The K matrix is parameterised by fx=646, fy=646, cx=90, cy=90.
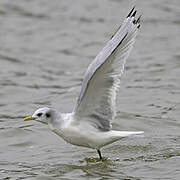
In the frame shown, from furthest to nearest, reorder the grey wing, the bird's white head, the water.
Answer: the water → the bird's white head → the grey wing

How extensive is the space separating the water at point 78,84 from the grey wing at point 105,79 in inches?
25.2

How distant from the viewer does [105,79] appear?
291 inches

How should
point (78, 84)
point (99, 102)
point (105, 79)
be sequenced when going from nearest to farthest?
point (105, 79) → point (99, 102) → point (78, 84)

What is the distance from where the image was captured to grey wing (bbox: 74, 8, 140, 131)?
719cm

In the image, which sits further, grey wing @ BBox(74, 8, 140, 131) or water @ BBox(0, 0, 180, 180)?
water @ BBox(0, 0, 180, 180)

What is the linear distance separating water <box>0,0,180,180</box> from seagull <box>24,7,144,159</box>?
1.39ft

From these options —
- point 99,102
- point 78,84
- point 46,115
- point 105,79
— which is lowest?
point 46,115

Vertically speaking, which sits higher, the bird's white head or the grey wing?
the grey wing

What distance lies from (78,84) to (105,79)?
193 inches

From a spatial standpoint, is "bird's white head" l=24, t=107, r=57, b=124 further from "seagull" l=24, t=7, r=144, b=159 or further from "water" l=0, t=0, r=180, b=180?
"water" l=0, t=0, r=180, b=180

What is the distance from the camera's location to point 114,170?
24.9ft

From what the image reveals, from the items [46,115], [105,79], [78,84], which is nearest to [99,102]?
[105,79]

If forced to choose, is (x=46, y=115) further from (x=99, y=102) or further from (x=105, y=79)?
(x=105, y=79)

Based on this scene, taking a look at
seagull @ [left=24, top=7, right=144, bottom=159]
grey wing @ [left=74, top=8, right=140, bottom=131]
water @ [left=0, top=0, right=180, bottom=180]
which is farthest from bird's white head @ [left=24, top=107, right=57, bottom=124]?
water @ [left=0, top=0, right=180, bottom=180]
